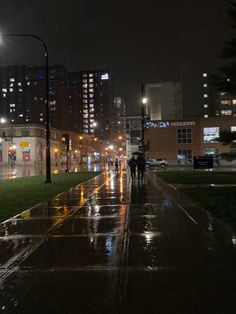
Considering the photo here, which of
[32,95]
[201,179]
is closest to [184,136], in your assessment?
[201,179]

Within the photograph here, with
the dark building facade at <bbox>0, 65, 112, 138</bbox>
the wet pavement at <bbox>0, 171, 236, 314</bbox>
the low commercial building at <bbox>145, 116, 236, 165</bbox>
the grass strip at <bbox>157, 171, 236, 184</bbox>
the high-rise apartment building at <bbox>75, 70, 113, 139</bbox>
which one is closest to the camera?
the wet pavement at <bbox>0, 171, 236, 314</bbox>

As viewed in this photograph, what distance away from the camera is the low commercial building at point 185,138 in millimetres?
71938

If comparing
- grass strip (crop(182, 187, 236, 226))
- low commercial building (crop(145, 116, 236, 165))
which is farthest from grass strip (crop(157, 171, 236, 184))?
low commercial building (crop(145, 116, 236, 165))

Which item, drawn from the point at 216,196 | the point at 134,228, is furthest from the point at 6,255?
the point at 216,196

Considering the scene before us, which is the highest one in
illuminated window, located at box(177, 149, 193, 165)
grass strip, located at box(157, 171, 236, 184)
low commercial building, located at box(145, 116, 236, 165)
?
low commercial building, located at box(145, 116, 236, 165)

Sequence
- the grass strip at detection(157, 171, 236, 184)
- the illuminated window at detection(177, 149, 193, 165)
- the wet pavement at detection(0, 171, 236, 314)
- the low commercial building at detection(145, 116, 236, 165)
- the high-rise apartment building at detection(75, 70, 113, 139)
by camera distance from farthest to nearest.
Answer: the high-rise apartment building at detection(75, 70, 113, 139) → the illuminated window at detection(177, 149, 193, 165) → the low commercial building at detection(145, 116, 236, 165) → the grass strip at detection(157, 171, 236, 184) → the wet pavement at detection(0, 171, 236, 314)

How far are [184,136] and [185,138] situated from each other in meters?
0.39

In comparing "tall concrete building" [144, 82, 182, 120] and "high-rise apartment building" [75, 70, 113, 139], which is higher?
"high-rise apartment building" [75, 70, 113, 139]

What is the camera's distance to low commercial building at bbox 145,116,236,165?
71938mm

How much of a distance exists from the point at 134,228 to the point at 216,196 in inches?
301

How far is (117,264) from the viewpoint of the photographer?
6645mm

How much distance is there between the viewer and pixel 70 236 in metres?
9.03

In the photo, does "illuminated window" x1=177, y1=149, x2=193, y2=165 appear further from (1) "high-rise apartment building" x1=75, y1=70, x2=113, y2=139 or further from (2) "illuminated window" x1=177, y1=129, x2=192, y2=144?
(1) "high-rise apartment building" x1=75, y1=70, x2=113, y2=139

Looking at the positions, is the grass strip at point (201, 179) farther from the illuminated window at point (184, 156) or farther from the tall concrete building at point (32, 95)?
the tall concrete building at point (32, 95)
